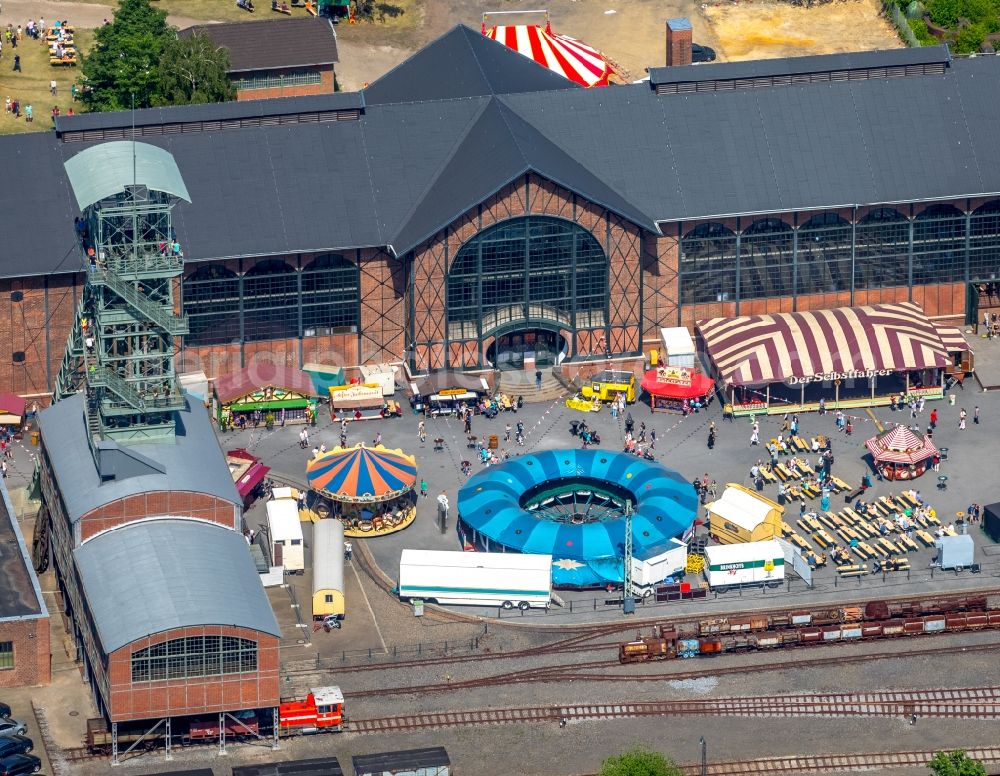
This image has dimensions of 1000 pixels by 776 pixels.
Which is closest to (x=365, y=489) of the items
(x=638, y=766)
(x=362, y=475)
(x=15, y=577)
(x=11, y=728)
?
(x=362, y=475)

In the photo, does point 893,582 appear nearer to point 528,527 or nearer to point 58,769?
point 528,527

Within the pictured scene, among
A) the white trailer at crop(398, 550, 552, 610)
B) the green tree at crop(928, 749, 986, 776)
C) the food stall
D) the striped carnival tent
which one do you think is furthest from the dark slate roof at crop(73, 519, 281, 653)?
the green tree at crop(928, 749, 986, 776)

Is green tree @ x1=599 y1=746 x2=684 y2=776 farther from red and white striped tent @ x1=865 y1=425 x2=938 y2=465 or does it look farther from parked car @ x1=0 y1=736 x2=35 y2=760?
red and white striped tent @ x1=865 y1=425 x2=938 y2=465

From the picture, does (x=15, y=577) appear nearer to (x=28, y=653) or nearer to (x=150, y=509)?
(x=28, y=653)

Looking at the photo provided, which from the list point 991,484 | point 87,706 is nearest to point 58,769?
point 87,706

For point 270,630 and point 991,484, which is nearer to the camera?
point 270,630
